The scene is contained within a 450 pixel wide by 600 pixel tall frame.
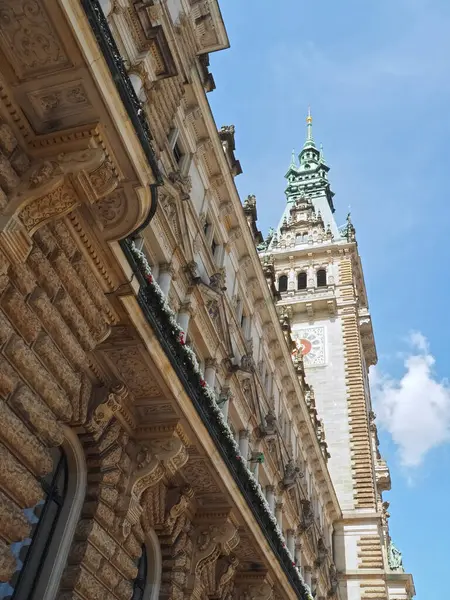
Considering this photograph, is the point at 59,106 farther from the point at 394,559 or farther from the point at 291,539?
the point at 394,559

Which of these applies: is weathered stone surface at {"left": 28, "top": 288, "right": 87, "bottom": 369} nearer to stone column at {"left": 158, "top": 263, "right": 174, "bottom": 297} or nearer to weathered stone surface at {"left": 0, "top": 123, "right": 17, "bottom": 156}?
weathered stone surface at {"left": 0, "top": 123, "right": 17, "bottom": 156}

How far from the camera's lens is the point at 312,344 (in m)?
43.8

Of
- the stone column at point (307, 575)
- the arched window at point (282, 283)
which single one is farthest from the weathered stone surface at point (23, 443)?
the arched window at point (282, 283)

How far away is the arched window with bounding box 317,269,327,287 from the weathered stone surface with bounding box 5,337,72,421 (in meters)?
40.4

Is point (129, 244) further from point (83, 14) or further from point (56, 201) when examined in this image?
point (83, 14)

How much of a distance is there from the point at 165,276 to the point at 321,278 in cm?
3554

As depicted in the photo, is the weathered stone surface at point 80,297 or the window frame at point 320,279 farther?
the window frame at point 320,279

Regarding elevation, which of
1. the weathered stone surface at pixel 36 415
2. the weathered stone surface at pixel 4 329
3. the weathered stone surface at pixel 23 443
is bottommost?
the weathered stone surface at pixel 23 443

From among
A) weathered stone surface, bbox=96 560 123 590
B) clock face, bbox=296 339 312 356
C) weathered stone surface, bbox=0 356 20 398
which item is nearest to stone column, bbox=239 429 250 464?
weathered stone surface, bbox=96 560 123 590

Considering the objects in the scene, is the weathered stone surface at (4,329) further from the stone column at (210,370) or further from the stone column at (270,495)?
the stone column at (270,495)

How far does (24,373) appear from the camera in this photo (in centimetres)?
802

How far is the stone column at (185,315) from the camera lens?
14948mm

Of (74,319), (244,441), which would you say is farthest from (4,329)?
(244,441)

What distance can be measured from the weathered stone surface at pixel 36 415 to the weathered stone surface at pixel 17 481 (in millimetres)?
497
